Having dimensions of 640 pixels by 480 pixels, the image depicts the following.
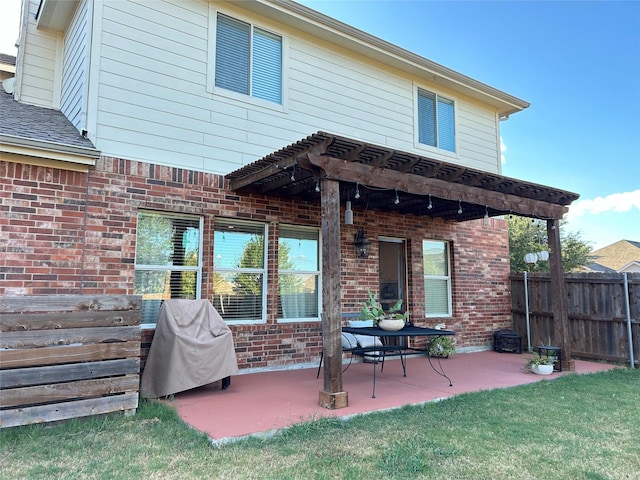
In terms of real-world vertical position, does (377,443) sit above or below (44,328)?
below

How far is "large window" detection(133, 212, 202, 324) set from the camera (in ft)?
18.5

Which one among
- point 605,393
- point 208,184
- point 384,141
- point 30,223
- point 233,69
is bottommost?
point 605,393

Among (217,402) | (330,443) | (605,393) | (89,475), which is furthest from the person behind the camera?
(605,393)

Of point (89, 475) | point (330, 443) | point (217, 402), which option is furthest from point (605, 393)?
point (89, 475)

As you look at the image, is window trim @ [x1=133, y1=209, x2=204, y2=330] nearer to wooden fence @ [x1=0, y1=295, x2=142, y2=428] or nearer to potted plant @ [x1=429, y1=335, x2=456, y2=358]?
wooden fence @ [x1=0, y1=295, x2=142, y2=428]

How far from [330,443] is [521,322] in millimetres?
7137

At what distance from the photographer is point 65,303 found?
13.3ft

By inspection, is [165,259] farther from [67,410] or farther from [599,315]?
[599,315]

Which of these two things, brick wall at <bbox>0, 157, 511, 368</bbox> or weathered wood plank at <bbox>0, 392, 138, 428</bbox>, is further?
brick wall at <bbox>0, 157, 511, 368</bbox>

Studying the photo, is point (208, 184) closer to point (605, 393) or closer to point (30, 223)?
point (30, 223)

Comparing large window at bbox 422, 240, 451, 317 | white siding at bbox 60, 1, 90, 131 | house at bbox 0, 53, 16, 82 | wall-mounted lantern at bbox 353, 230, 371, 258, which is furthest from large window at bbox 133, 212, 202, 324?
large window at bbox 422, 240, 451, 317

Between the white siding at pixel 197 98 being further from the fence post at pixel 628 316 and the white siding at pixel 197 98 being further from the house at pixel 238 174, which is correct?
the fence post at pixel 628 316

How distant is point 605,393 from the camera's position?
5434mm

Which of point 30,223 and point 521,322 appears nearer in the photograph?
point 30,223
